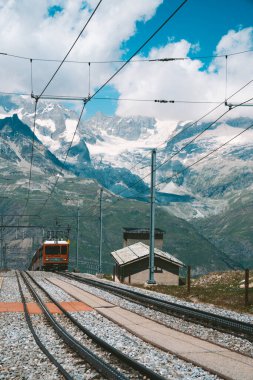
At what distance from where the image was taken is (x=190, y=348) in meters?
14.7

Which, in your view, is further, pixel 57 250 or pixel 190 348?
pixel 57 250

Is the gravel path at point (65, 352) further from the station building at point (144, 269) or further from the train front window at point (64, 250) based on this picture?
the train front window at point (64, 250)

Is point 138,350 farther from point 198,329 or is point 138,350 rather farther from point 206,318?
point 206,318

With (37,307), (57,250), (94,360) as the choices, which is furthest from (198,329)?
(57,250)

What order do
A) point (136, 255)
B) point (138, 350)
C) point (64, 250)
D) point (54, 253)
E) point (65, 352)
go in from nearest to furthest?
1. point (65, 352)
2. point (138, 350)
3. point (136, 255)
4. point (54, 253)
5. point (64, 250)

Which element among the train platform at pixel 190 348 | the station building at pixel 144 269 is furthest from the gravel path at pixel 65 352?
the station building at pixel 144 269

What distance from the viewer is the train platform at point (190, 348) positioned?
39.7 ft

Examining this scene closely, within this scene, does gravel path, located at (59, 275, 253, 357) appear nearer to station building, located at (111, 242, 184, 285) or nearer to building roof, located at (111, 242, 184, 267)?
building roof, located at (111, 242, 184, 267)

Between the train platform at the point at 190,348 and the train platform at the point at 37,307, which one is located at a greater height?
the train platform at the point at 190,348

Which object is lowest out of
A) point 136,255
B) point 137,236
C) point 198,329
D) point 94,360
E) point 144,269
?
point 144,269

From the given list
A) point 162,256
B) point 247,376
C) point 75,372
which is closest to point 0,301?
point 75,372

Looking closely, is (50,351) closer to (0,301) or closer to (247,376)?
(247,376)

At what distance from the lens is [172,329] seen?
18625mm

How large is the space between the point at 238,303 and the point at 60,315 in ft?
32.4
